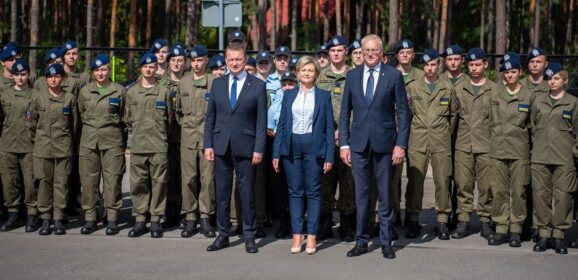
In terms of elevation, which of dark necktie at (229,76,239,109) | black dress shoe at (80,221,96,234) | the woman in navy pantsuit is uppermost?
dark necktie at (229,76,239,109)

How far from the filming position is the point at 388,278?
7.22 m

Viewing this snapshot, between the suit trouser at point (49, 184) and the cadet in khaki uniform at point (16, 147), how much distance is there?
0.59ft

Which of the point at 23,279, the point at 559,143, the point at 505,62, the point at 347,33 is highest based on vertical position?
the point at 347,33

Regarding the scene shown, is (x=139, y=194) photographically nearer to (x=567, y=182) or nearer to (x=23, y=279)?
(x=23, y=279)

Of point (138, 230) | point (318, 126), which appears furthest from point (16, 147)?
point (318, 126)

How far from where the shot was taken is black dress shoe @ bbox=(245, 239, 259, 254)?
27.2 ft

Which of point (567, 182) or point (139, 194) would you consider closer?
point (567, 182)

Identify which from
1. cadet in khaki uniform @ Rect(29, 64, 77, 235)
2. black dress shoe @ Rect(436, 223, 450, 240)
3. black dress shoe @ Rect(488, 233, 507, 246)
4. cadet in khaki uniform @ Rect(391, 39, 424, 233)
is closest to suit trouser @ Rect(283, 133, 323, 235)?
cadet in khaki uniform @ Rect(391, 39, 424, 233)

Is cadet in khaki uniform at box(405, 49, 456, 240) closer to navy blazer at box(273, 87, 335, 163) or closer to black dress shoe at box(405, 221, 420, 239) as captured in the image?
black dress shoe at box(405, 221, 420, 239)

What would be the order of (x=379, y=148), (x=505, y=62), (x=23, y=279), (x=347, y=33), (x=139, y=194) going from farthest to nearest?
1. (x=347, y=33)
2. (x=139, y=194)
3. (x=505, y=62)
4. (x=379, y=148)
5. (x=23, y=279)

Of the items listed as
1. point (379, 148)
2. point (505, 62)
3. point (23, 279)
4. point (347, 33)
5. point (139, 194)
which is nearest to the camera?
point (23, 279)

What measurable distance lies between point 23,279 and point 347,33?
3647cm

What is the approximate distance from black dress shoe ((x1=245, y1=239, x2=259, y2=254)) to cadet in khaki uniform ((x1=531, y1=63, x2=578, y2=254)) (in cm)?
274

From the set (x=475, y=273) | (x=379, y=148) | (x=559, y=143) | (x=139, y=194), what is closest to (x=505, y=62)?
(x=559, y=143)
